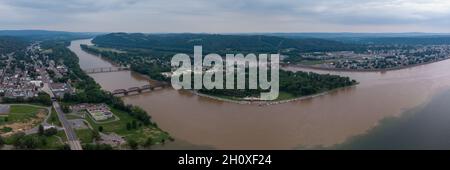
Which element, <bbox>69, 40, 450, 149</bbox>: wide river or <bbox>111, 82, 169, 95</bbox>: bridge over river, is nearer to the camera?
<bbox>69, 40, 450, 149</bbox>: wide river

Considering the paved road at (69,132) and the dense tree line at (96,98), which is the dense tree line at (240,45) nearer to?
the dense tree line at (96,98)

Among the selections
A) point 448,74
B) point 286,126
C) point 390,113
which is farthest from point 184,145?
point 448,74

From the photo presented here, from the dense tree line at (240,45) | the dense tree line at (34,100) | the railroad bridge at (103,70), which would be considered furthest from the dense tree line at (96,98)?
the dense tree line at (240,45)

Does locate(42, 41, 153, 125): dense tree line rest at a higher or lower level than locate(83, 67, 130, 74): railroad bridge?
lower

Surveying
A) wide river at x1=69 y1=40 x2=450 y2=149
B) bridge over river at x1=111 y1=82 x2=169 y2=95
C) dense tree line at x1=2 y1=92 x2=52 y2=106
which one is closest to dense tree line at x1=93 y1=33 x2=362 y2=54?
bridge over river at x1=111 y1=82 x2=169 y2=95

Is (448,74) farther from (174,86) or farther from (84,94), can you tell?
(84,94)

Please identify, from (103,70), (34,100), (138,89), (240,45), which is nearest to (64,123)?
(34,100)

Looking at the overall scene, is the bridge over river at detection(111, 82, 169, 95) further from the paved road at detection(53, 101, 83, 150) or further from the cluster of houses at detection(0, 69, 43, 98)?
the paved road at detection(53, 101, 83, 150)
